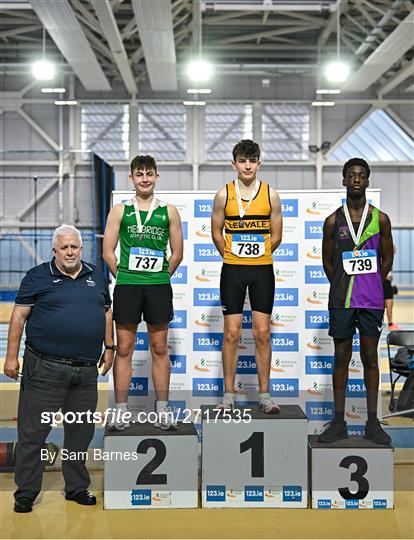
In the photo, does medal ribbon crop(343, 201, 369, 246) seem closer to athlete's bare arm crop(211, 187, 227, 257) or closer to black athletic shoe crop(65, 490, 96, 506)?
athlete's bare arm crop(211, 187, 227, 257)

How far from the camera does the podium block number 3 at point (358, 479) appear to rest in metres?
4.38

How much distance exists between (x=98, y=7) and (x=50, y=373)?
10.6 metres

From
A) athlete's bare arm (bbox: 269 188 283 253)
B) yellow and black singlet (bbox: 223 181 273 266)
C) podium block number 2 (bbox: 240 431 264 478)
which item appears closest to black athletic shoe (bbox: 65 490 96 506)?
podium block number 2 (bbox: 240 431 264 478)

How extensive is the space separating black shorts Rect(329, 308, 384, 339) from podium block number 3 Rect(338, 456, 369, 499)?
78 cm

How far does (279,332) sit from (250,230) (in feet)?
3.52

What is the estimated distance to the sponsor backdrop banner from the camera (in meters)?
5.48

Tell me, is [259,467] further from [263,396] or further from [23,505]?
[23,505]

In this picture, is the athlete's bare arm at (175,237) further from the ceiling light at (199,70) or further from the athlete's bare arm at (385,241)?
the ceiling light at (199,70)

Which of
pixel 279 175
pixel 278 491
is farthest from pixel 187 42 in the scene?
pixel 278 491

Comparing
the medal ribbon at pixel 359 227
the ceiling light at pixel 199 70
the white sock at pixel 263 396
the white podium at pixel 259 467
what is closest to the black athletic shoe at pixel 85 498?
the white podium at pixel 259 467

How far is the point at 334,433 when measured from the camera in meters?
4.57

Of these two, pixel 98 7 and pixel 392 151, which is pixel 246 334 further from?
pixel 392 151

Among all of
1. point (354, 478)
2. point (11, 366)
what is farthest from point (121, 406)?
point (354, 478)

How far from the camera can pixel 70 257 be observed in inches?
166
